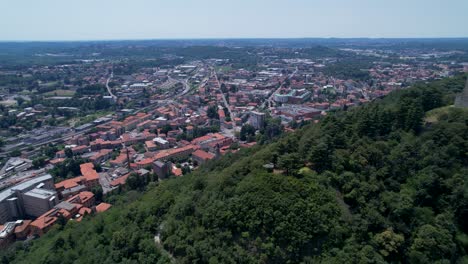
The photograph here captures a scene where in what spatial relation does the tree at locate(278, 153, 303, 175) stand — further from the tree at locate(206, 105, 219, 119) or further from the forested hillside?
the tree at locate(206, 105, 219, 119)

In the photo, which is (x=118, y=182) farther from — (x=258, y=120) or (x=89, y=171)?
(x=258, y=120)

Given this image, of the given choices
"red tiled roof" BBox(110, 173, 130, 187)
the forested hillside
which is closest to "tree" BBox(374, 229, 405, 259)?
the forested hillside

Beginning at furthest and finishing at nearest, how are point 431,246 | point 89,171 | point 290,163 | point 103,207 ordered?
point 89,171
point 103,207
point 290,163
point 431,246

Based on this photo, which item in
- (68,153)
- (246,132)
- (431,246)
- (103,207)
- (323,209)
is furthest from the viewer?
(246,132)

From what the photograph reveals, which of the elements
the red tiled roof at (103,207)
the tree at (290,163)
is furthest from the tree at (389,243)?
the red tiled roof at (103,207)

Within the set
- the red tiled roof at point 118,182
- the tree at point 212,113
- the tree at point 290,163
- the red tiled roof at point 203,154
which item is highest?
the tree at point 290,163

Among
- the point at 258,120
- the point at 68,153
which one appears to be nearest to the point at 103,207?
the point at 68,153

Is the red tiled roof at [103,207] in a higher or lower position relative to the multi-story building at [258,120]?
lower

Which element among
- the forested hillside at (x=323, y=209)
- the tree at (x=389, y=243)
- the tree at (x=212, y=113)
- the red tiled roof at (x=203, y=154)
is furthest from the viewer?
the tree at (x=212, y=113)

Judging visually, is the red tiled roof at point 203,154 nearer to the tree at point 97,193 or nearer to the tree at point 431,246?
the tree at point 97,193
